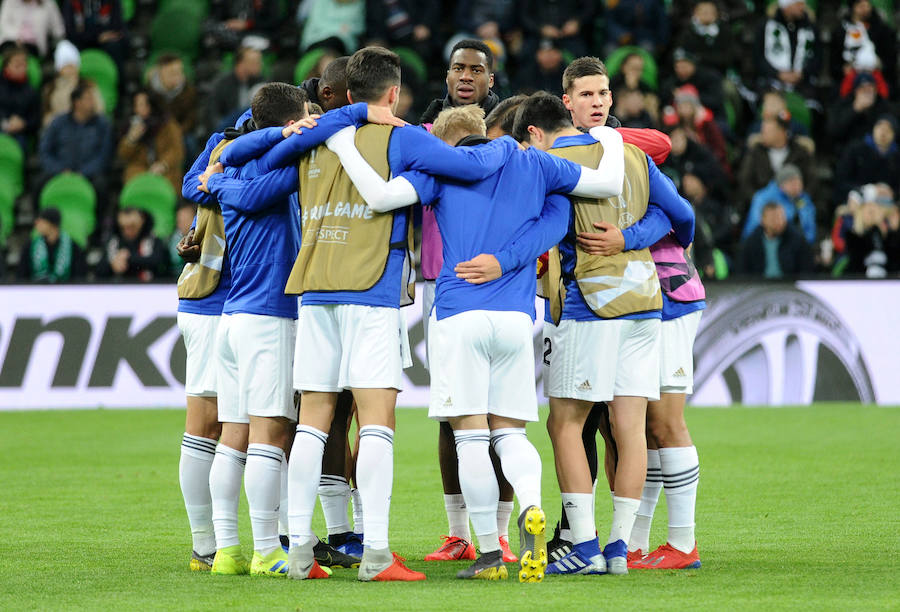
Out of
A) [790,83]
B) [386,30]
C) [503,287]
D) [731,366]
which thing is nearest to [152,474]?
[503,287]

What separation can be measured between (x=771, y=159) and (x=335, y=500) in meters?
11.7

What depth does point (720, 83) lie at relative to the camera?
18125mm

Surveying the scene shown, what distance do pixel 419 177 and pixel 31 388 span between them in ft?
30.8

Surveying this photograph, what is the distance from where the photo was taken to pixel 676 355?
673 centimetres

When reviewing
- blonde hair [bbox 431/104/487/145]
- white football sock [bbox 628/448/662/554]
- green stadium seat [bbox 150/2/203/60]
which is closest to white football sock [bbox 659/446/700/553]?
white football sock [bbox 628/448/662/554]

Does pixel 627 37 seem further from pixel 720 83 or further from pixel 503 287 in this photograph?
pixel 503 287

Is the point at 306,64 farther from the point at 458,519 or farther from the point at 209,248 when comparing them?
the point at 458,519

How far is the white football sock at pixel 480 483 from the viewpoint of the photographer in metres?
5.98

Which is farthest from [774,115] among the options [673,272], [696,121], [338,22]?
[673,272]

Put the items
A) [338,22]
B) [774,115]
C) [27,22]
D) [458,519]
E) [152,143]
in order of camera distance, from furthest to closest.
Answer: [27,22] < [338,22] < [152,143] < [774,115] < [458,519]

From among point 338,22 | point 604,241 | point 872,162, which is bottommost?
point 604,241

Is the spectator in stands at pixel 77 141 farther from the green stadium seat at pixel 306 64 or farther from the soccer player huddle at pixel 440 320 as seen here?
the soccer player huddle at pixel 440 320

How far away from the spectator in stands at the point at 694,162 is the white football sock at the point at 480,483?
1101 centimetres

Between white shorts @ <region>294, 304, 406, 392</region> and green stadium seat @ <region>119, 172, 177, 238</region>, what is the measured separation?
11.0 metres
